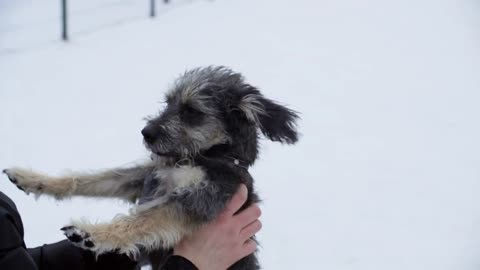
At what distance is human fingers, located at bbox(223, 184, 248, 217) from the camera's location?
2.20m

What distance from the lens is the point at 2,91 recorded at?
230 inches

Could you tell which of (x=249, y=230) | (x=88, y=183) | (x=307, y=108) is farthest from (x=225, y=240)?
(x=307, y=108)

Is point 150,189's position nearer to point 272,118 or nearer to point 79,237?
point 79,237

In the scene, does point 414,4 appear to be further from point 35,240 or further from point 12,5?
point 35,240

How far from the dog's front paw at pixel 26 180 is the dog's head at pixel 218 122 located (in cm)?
57

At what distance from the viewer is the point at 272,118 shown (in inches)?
91.2

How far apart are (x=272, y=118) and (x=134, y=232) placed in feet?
2.45

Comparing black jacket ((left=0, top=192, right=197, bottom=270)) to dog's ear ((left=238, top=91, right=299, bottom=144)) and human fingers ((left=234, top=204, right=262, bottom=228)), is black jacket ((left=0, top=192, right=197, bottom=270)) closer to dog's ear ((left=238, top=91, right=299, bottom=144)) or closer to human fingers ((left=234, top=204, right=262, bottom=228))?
human fingers ((left=234, top=204, right=262, bottom=228))

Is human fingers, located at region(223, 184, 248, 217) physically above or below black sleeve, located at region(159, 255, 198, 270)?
above

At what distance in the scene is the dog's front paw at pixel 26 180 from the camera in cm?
249

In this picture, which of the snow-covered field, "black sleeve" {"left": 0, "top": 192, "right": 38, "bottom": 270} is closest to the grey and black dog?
the snow-covered field

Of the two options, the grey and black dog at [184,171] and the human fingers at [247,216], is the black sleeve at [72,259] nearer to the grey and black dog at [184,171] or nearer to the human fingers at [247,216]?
the grey and black dog at [184,171]

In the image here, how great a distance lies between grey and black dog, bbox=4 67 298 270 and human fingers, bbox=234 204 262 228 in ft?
0.27

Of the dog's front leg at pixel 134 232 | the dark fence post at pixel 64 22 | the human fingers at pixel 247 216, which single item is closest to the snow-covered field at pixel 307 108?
the dark fence post at pixel 64 22
